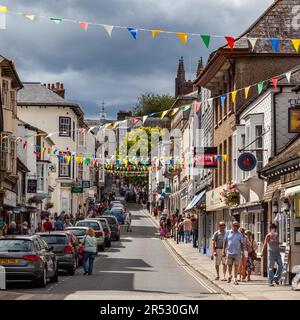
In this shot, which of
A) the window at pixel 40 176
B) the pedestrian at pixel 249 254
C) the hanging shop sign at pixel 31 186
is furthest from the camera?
the window at pixel 40 176

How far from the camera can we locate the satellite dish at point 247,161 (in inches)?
1199

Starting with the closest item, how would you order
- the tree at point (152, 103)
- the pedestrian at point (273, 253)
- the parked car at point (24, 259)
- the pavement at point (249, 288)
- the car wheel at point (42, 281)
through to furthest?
the pavement at point (249, 288) → the parked car at point (24, 259) → the car wheel at point (42, 281) → the pedestrian at point (273, 253) → the tree at point (152, 103)

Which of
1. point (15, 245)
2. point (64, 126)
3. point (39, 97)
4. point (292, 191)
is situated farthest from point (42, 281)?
point (64, 126)

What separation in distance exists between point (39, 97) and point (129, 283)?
188ft

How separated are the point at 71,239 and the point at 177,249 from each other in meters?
19.4

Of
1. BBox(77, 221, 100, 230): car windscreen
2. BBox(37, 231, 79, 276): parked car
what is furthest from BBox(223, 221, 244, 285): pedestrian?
BBox(77, 221, 100, 230): car windscreen

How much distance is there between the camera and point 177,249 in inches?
2015

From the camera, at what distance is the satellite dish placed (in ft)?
99.9

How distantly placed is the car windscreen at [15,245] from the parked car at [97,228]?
21509 millimetres

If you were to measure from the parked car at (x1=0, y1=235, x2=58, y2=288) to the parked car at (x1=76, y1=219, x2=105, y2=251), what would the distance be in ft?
69.6

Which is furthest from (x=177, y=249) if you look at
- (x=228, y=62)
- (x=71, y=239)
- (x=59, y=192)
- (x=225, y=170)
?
(x=59, y=192)

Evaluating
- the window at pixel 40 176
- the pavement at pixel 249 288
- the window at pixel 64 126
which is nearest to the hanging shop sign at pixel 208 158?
the pavement at pixel 249 288

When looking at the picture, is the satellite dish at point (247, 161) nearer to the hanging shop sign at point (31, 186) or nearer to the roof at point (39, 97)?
the hanging shop sign at point (31, 186)
